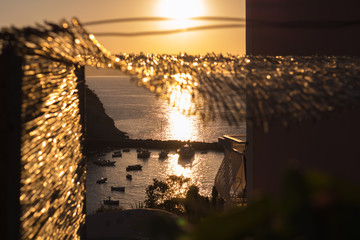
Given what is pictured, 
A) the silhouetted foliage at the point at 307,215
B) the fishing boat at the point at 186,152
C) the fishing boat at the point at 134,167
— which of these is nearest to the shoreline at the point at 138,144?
the fishing boat at the point at 186,152

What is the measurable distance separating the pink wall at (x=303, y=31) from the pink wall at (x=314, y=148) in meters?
1.03

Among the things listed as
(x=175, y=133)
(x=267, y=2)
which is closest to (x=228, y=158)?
(x=267, y=2)

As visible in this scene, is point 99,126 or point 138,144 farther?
point 99,126

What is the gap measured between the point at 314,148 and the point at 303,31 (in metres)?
1.88

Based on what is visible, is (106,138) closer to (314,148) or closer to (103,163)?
(103,163)

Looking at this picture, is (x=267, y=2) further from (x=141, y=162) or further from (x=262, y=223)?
(x=141, y=162)

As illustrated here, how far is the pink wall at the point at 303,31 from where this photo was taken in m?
5.14

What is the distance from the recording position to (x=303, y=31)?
5746mm

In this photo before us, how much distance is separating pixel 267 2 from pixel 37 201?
17.2ft

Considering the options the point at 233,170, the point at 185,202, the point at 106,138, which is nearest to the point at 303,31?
the point at 233,170

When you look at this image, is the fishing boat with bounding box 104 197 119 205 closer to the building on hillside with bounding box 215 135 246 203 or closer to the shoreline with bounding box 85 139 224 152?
the building on hillside with bounding box 215 135 246 203

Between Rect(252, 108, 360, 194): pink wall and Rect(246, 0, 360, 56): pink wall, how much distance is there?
1.03 metres

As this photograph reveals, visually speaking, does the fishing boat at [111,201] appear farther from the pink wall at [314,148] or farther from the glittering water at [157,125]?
the pink wall at [314,148]

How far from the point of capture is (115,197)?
26547 millimetres
